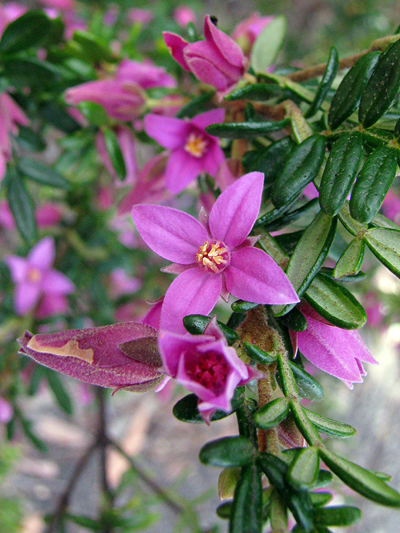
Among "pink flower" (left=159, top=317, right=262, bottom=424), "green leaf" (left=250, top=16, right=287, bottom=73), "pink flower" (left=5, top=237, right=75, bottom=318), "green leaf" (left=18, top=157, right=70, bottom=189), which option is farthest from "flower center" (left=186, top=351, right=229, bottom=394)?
"pink flower" (left=5, top=237, right=75, bottom=318)

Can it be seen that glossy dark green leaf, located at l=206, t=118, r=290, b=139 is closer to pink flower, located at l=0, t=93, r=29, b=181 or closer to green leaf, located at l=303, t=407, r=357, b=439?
green leaf, located at l=303, t=407, r=357, b=439

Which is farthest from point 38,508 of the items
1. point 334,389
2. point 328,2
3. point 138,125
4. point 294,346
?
point 328,2

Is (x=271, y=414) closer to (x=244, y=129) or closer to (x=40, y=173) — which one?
(x=244, y=129)

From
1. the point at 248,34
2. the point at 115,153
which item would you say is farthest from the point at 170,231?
the point at 248,34

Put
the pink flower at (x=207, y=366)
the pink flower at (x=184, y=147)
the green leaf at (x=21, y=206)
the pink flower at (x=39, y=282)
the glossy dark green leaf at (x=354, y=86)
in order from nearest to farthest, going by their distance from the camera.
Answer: the pink flower at (x=207, y=366)
the glossy dark green leaf at (x=354, y=86)
the pink flower at (x=184, y=147)
the green leaf at (x=21, y=206)
the pink flower at (x=39, y=282)

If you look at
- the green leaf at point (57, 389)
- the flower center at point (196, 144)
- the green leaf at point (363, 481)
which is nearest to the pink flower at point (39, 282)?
the green leaf at point (57, 389)

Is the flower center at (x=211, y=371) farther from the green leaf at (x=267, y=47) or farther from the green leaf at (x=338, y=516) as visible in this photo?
the green leaf at (x=267, y=47)
